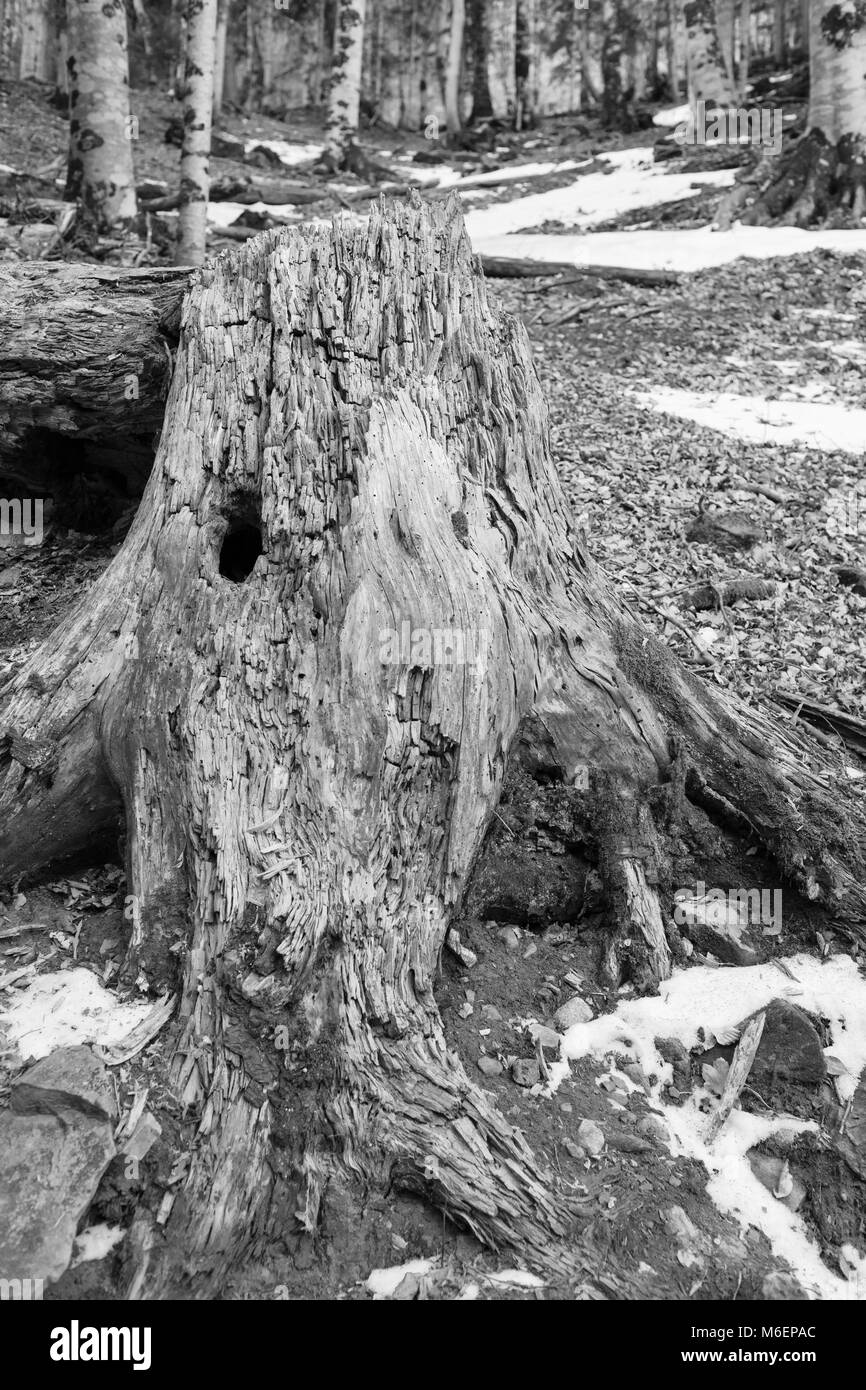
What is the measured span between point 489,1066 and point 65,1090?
4.71 feet

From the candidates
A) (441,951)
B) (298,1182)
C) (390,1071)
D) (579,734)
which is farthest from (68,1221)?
(579,734)

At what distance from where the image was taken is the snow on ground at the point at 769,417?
324 inches

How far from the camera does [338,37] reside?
2338cm

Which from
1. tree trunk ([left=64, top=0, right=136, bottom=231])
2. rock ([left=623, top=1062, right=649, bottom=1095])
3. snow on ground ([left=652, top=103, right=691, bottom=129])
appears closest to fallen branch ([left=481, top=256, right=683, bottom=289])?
tree trunk ([left=64, top=0, right=136, bottom=231])

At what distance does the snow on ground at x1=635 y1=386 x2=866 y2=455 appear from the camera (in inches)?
324

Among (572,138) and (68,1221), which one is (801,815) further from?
(572,138)

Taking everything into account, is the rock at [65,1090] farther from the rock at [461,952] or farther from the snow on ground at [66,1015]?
the rock at [461,952]

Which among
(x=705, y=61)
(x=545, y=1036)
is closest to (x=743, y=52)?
(x=705, y=61)

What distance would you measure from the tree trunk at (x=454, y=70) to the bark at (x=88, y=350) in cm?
3496

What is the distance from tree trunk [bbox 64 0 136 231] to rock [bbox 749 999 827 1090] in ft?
37.5

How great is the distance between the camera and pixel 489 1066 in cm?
318

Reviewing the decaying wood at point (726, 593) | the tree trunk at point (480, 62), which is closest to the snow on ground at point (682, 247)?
the decaying wood at point (726, 593)

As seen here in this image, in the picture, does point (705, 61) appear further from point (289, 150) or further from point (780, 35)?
point (780, 35)

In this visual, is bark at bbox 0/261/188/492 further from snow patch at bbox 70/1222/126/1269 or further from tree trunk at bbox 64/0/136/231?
tree trunk at bbox 64/0/136/231
